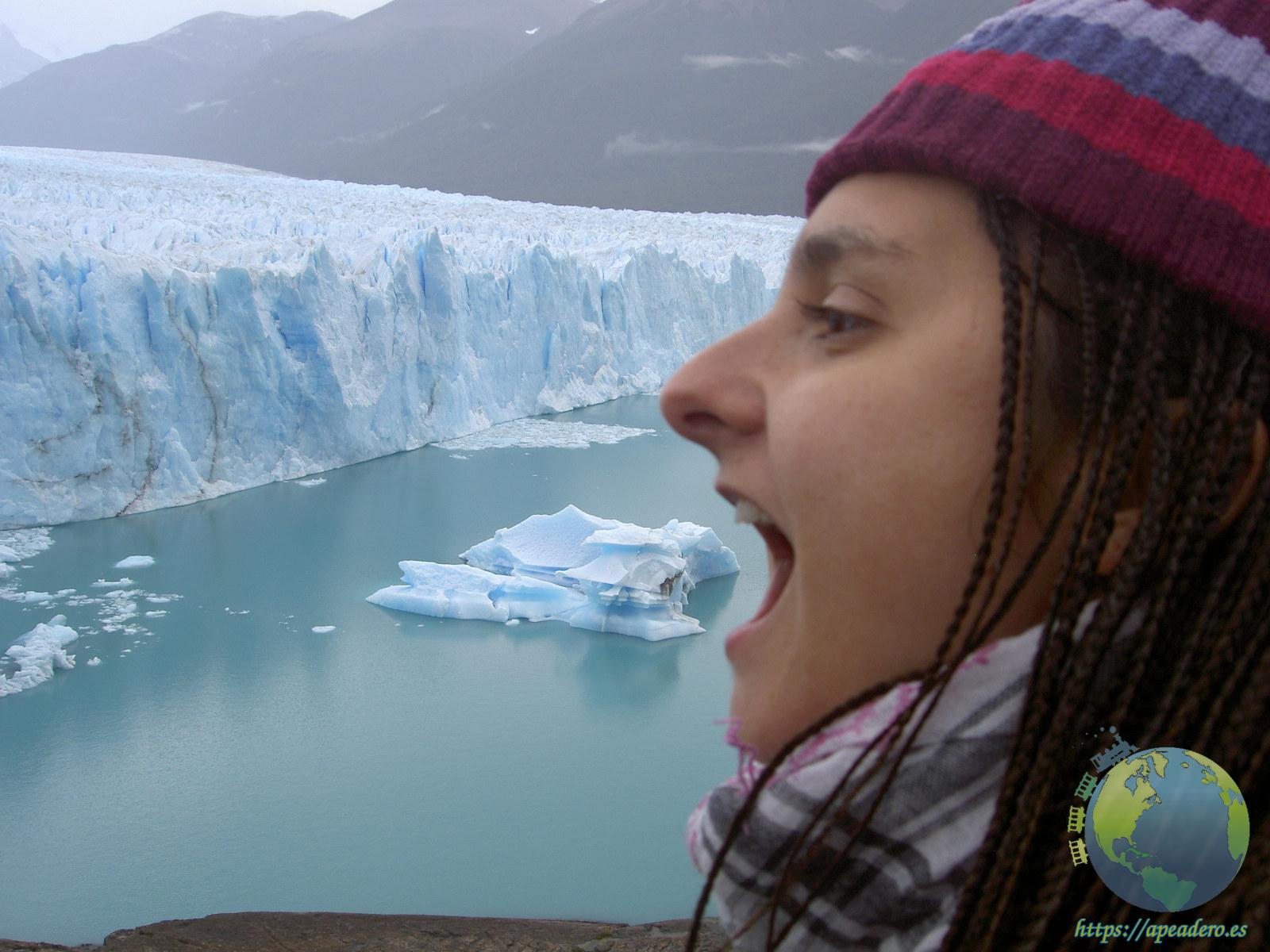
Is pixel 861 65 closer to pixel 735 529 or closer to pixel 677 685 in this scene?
pixel 735 529

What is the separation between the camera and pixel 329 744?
143 inches

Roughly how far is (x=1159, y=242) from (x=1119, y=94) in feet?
0.25

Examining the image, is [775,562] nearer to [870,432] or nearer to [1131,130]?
[870,432]

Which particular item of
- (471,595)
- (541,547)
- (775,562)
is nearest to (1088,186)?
(775,562)

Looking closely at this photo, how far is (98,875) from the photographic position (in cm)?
294

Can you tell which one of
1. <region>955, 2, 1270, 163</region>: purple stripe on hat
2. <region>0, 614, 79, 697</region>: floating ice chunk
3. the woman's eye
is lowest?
<region>0, 614, 79, 697</region>: floating ice chunk

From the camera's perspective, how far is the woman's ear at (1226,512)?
16.5 inches

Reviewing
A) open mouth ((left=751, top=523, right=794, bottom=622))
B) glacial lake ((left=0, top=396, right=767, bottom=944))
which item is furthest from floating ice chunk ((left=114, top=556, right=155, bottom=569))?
open mouth ((left=751, top=523, right=794, bottom=622))

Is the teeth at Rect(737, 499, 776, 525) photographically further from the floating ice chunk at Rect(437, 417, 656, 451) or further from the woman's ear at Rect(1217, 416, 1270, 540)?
the floating ice chunk at Rect(437, 417, 656, 451)

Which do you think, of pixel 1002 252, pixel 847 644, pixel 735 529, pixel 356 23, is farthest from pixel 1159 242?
pixel 356 23

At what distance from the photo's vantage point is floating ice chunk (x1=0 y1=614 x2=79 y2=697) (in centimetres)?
390

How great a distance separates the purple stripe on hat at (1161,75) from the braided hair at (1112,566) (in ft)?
0.23

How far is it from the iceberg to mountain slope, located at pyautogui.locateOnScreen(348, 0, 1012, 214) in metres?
19.1

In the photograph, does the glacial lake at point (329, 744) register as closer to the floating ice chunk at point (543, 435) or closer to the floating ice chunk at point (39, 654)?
the floating ice chunk at point (39, 654)
